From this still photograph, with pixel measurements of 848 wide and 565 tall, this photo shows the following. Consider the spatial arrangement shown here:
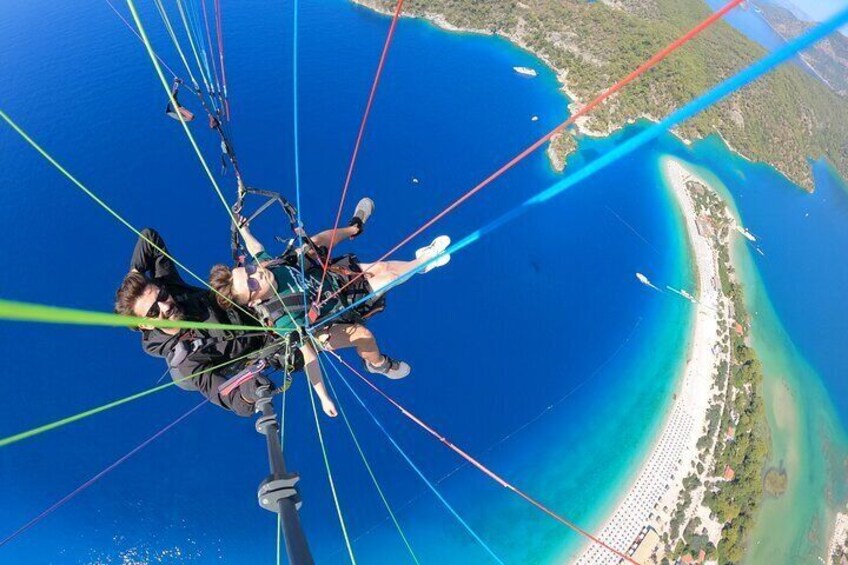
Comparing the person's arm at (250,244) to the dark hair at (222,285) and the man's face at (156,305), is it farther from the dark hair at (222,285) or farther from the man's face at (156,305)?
the man's face at (156,305)

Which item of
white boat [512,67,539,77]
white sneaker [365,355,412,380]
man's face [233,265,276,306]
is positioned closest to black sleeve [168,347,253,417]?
man's face [233,265,276,306]

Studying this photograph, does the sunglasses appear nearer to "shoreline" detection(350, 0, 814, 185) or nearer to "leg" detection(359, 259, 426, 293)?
"leg" detection(359, 259, 426, 293)

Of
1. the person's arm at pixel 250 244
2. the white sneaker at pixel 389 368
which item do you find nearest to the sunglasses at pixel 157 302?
the person's arm at pixel 250 244

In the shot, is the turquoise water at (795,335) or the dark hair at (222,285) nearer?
the dark hair at (222,285)

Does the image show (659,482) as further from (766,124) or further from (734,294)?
(766,124)

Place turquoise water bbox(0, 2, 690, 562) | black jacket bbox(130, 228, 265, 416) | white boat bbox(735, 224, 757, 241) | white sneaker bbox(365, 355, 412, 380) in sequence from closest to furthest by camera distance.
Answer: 1. black jacket bbox(130, 228, 265, 416)
2. white sneaker bbox(365, 355, 412, 380)
3. turquoise water bbox(0, 2, 690, 562)
4. white boat bbox(735, 224, 757, 241)

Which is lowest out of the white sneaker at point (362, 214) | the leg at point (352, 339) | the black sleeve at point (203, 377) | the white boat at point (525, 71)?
the black sleeve at point (203, 377)
